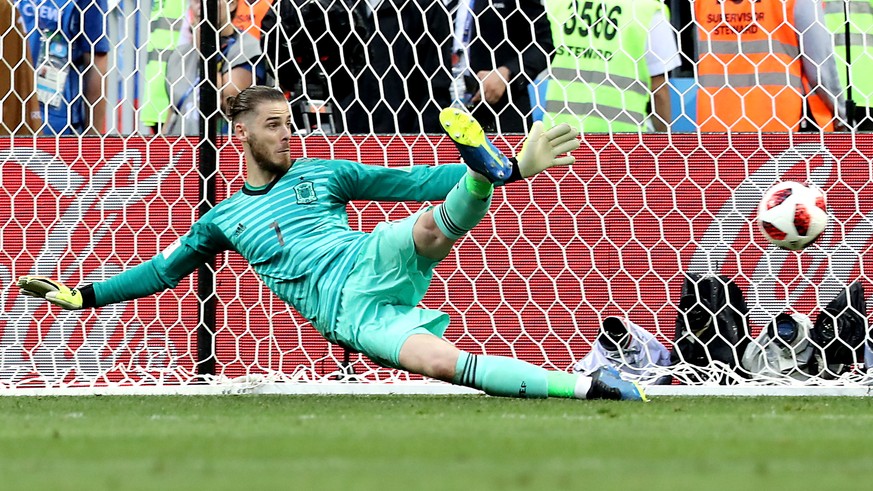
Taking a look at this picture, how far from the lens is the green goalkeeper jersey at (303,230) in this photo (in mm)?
5199

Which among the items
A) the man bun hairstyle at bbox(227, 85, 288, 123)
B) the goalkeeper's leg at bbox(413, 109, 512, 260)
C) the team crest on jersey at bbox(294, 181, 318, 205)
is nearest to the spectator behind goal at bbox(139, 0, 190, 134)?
the man bun hairstyle at bbox(227, 85, 288, 123)

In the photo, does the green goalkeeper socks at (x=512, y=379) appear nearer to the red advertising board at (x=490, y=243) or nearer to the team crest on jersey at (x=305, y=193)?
the team crest on jersey at (x=305, y=193)

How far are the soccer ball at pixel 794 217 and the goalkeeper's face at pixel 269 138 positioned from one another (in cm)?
193

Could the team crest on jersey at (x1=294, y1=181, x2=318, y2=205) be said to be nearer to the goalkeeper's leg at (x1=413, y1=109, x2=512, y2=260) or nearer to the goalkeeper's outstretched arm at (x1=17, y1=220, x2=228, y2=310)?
the goalkeeper's outstretched arm at (x1=17, y1=220, x2=228, y2=310)

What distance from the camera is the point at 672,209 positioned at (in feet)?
21.7

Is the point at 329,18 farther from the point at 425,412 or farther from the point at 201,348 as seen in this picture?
the point at 425,412

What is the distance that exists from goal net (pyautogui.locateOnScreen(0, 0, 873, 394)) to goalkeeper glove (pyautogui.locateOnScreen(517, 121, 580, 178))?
6.11ft

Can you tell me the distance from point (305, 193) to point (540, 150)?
1.11 m

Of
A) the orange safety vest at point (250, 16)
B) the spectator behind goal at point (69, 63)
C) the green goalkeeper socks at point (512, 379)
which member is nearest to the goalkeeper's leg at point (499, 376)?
the green goalkeeper socks at point (512, 379)

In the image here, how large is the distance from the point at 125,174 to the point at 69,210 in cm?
33

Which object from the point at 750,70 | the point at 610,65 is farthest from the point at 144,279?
the point at 750,70

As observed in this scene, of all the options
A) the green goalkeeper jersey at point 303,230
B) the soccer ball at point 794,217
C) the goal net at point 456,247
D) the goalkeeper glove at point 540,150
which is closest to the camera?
the goalkeeper glove at point 540,150

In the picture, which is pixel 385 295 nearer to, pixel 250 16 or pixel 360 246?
pixel 360 246

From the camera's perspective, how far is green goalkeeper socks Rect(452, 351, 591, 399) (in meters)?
4.76
